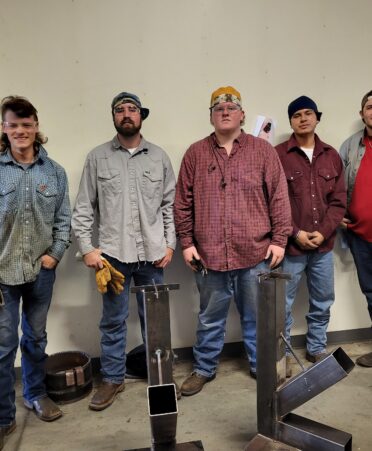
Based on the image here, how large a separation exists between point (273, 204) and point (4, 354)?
1.52 metres

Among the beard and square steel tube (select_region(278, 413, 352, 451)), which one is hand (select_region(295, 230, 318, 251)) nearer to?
square steel tube (select_region(278, 413, 352, 451))

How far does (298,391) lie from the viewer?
155 centimetres

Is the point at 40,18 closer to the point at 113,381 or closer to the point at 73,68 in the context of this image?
the point at 73,68

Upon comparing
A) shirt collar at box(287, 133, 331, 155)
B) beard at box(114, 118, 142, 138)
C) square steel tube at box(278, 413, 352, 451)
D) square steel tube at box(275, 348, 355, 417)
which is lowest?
square steel tube at box(278, 413, 352, 451)

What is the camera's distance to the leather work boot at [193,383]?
2220mm

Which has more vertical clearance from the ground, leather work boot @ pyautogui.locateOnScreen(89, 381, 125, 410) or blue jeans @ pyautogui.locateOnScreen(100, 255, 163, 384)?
blue jeans @ pyautogui.locateOnScreen(100, 255, 163, 384)

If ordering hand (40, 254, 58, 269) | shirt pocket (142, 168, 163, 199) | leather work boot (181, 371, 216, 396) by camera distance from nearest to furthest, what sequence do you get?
1. hand (40, 254, 58, 269)
2. shirt pocket (142, 168, 163, 199)
3. leather work boot (181, 371, 216, 396)

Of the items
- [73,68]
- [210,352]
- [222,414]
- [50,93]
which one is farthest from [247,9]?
[222,414]

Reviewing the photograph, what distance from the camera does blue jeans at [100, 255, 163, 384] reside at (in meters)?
2.15

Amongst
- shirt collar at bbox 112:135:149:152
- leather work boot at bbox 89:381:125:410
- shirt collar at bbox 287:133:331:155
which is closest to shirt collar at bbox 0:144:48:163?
shirt collar at bbox 112:135:149:152

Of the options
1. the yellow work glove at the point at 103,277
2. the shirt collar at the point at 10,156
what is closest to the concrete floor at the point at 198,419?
the yellow work glove at the point at 103,277

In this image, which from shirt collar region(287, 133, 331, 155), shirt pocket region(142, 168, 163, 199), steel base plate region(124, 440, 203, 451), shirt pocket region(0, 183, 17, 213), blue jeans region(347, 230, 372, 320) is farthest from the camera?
blue jeans region(347, 230, 372, 320)

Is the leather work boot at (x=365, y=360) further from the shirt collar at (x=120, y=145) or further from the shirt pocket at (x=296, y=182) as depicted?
the shirt collar at (x=120, y=145)

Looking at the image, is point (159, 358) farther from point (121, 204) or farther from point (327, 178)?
point (327, 178)
